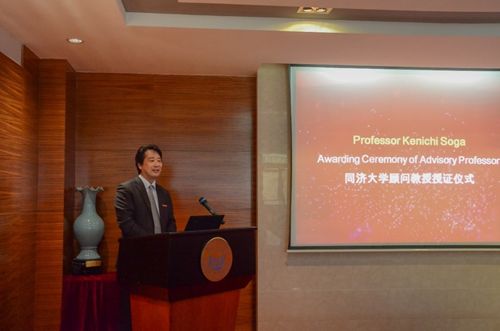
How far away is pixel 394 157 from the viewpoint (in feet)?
15.5

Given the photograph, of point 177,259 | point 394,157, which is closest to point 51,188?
point 177,259

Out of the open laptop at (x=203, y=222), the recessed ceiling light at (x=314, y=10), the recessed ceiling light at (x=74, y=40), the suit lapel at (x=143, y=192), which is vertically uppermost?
the recessed ceiling light at (x=314, y=10)

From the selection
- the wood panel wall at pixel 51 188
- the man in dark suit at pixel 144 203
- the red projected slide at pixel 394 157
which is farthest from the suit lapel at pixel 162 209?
the red projected slide at pixel 394 157

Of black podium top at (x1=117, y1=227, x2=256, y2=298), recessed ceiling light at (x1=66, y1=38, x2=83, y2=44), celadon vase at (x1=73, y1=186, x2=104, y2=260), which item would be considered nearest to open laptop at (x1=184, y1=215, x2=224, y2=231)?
black podium top at (x1=117, y1=227, x2=256, y2=298)

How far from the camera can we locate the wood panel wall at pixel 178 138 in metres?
4.80

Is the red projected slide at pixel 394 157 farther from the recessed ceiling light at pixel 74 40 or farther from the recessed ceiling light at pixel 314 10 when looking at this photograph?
the recessed ceiling light at pixel 74 40

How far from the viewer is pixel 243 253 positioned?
318 centimetres

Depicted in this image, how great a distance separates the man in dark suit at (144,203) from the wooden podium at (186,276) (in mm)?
559

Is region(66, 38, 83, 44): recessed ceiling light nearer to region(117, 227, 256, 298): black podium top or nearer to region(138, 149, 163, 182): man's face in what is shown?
region(138, 149, 163, 182): man's face

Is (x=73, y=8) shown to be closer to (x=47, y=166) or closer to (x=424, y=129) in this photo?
(x=47, y=166)

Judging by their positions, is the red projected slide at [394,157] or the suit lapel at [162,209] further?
the red projected slide at [394,157]

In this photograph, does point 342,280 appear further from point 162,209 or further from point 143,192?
point 143,192

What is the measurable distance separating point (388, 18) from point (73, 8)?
2194 mm

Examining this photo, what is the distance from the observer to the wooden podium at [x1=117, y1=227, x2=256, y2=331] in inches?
109
